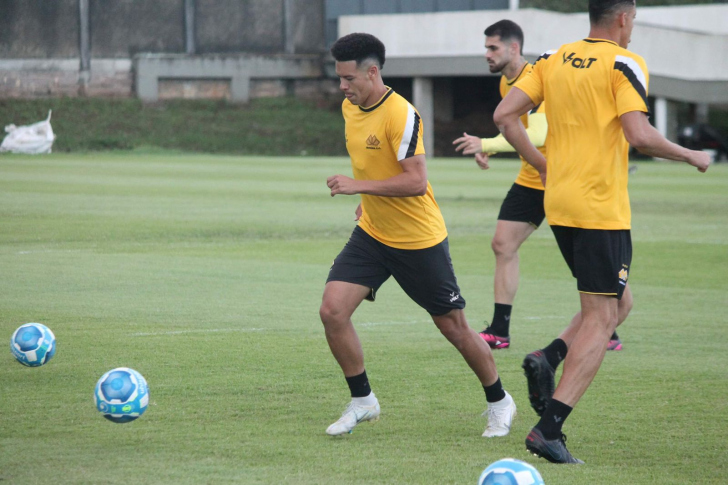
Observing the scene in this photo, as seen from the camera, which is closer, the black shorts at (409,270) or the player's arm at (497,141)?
the black shorts at (409,270)

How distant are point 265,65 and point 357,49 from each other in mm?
46497

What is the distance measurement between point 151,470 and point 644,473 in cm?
228

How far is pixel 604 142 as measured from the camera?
17.7 ft

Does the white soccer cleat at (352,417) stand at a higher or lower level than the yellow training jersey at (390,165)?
lower

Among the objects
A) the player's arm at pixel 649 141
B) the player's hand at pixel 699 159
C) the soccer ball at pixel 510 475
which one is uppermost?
the player's arm at pixel 649 141

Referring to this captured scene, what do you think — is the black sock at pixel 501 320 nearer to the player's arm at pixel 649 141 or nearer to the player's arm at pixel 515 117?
the player's arm at pixel 515 117

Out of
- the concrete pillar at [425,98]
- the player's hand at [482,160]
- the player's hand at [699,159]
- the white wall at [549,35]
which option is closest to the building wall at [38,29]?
the white wall at [549,35]

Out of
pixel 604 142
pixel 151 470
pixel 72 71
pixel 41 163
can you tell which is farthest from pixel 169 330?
pixel 72 71

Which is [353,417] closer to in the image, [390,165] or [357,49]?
[390,165]

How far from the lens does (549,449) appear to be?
204 inches

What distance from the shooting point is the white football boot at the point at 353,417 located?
5.72 m

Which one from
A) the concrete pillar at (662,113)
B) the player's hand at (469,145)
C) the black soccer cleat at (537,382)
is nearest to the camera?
the black soccer cleat at (537,382)

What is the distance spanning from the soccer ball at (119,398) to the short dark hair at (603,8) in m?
2.99

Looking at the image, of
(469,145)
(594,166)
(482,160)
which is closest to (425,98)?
(482,160)
